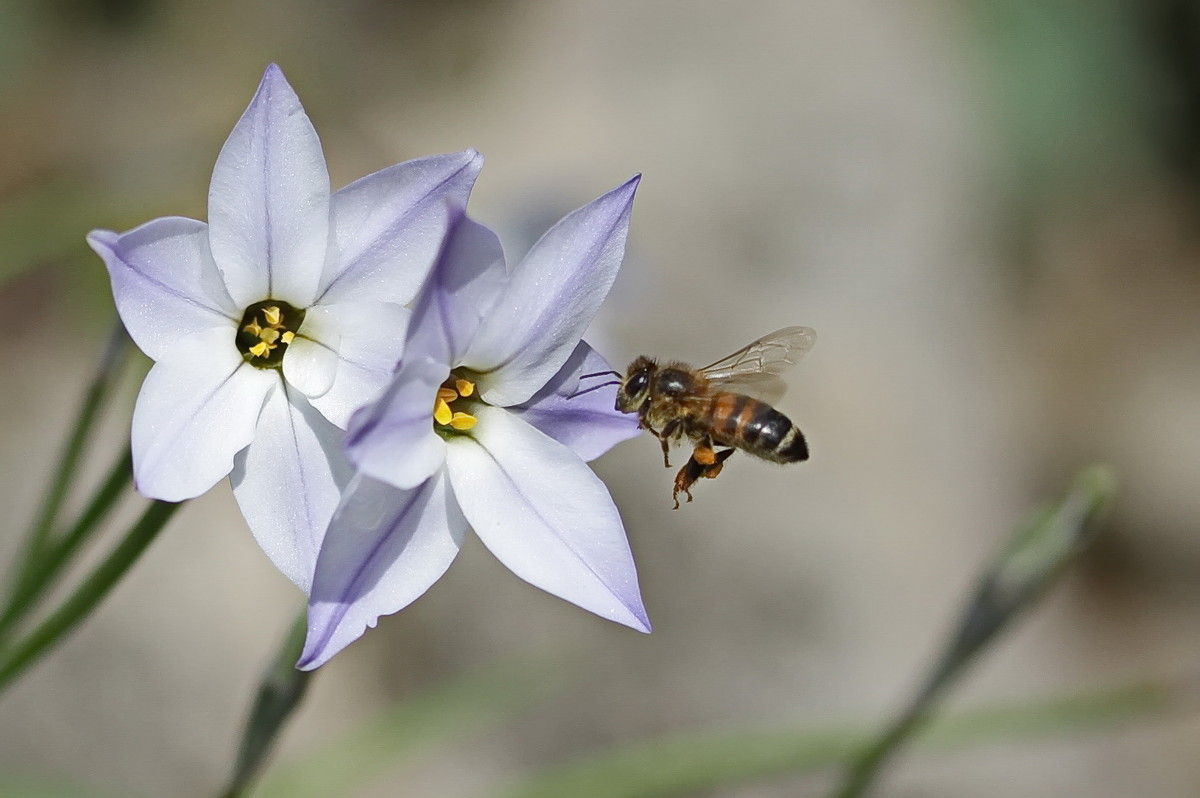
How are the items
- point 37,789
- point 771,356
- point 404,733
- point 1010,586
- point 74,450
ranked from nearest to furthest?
1. point 74,450
2. point 771,356
3. point 1010,586
4. point 37,789
5. point 404,733

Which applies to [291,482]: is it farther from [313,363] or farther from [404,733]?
[404,733]

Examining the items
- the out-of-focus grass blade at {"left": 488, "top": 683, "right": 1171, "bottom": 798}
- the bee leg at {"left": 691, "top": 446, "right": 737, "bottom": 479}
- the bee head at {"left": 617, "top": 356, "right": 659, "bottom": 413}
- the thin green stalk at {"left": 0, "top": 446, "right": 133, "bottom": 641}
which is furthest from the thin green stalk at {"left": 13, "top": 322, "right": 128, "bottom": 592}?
the out-of-focus grass blade at {"left": 488, "top": 683, "right": 1171, "bottom": 798}

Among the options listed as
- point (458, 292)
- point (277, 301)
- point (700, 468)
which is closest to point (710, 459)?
point (700, 468)

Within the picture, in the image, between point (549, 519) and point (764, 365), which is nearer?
point (549, 519)

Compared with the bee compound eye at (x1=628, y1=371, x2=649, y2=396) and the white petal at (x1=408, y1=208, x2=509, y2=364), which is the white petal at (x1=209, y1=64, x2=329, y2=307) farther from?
the bee compound eye at (x1=628, y1=371, x2=649, y2=396)

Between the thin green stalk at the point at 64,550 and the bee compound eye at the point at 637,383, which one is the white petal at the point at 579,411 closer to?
the bee compound eye at the point at 637,383

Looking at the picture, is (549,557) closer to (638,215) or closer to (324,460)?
(324,460)
